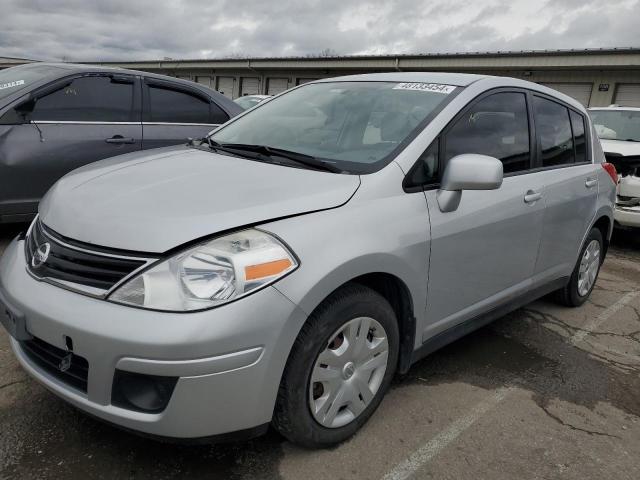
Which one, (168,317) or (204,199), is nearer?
(168,317)

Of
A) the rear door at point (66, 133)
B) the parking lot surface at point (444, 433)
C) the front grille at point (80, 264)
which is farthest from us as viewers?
the rear door at point (66, 133)

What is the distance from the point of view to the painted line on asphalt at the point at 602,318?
3.75m

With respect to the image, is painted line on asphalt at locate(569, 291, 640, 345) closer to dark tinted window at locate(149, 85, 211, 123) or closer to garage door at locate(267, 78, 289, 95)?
dark tinted window at locate(149, 85, 211, 123)

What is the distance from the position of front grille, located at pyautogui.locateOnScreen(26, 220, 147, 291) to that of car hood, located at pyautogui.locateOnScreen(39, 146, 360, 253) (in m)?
0.04

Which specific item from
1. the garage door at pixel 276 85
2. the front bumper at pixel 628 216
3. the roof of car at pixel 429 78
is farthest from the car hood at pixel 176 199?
the garage door at pixel 276 85

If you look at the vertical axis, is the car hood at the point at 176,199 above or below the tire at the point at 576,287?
above

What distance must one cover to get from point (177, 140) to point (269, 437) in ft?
11.7

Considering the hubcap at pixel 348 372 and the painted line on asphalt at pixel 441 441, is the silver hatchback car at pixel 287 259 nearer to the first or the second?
the hubcap at pixel 348 372

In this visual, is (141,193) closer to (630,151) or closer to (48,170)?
(48,170)

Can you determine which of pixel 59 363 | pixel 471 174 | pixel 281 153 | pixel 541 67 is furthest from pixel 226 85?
pixel 59 363

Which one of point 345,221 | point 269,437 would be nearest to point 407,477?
point 269,437

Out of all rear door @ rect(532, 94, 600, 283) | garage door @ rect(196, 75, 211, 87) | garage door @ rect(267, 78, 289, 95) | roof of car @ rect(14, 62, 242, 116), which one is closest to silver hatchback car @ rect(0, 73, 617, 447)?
rear door @ rect(532, 94, 600, 283)

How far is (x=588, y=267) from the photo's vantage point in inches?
166

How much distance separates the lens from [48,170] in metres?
4.37
